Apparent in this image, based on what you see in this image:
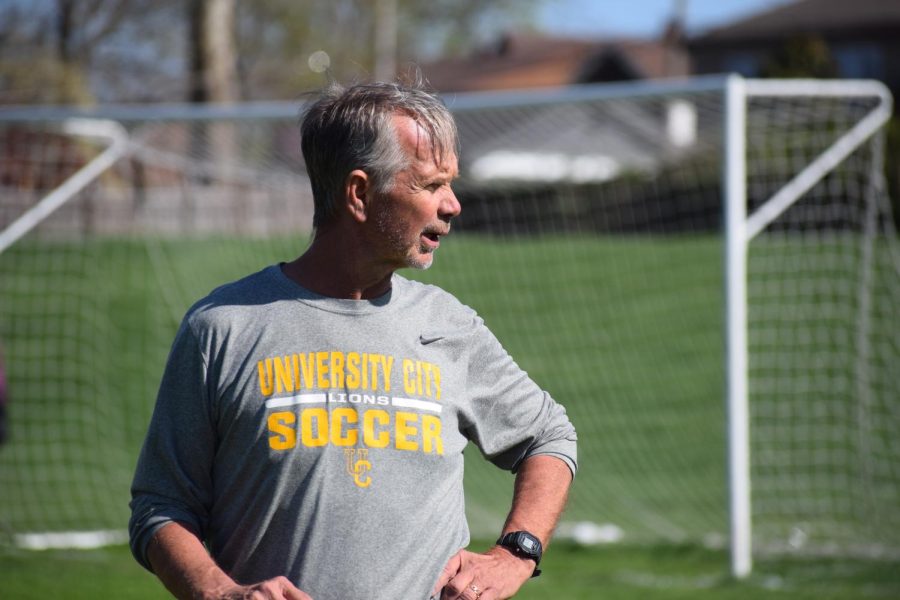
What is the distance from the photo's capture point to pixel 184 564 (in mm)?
2129

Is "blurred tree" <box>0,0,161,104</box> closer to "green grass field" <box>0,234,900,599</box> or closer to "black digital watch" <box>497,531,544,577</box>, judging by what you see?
"green grass field" <box>0,234,900,599</box>

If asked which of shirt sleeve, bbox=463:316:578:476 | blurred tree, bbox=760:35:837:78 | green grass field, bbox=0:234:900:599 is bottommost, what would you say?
green grass field, bbox=0:234:900:599

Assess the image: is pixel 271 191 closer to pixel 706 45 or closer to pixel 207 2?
pixel 207 2

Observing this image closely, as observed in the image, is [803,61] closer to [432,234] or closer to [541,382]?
[541,382]

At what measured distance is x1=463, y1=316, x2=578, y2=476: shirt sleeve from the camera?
7.89ft

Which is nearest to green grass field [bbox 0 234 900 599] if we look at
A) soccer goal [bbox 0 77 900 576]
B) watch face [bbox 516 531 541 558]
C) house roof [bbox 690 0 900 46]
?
soccer goal [bbox 0 77 900 576]

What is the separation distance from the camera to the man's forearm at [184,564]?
209cm

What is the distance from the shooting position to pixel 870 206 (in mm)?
7258

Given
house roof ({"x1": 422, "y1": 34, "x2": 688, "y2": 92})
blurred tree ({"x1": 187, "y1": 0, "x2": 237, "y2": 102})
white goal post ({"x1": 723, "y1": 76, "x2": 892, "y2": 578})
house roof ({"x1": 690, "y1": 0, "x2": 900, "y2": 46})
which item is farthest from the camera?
house roof ({"x1": 422, "y1": 34, "x2": 688, "y2": 92})

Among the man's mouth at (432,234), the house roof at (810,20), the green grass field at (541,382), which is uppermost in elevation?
the house roof at (810,20)

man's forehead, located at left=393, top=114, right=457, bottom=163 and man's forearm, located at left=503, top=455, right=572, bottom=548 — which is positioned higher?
man's forehead, located at left=393, top=114, right=457, bottom=163

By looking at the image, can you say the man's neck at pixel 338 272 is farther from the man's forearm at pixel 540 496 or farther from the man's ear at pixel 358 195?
the man's forearm at pixel 540 496

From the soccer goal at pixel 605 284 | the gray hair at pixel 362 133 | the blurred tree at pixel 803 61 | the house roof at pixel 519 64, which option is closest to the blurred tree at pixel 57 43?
the soccer goal at pixel 605 284

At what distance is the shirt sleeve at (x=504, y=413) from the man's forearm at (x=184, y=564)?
563 mm
